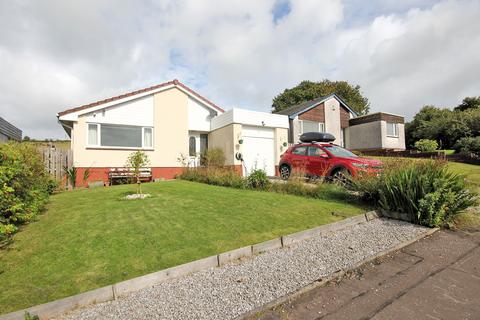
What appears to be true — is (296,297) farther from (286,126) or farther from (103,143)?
(286,126)

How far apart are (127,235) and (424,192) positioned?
6.46m

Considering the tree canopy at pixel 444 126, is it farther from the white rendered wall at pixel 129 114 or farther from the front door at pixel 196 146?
the white rendered wall at pixel 129 114

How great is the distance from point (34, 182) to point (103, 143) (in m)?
6.79

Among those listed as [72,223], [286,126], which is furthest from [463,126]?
[72,223]

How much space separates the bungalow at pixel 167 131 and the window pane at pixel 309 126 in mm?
4463

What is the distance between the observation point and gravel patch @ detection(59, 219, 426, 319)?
A: 8.47 feet

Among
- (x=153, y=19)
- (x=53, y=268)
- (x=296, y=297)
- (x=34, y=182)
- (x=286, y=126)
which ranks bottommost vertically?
(x=296, y=297)

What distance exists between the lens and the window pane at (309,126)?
1986cm

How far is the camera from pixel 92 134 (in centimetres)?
1247

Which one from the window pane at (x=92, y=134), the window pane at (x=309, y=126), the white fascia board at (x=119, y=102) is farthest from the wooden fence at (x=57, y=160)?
the window pane at (x=309, y=126)

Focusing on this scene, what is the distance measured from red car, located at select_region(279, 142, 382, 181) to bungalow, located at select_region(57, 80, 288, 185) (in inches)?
151

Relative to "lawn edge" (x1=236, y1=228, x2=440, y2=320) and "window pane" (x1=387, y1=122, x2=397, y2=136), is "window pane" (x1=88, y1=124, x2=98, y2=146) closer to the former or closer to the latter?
"lawn edge" (x1=236, y1=228, x2=440, y2=320)

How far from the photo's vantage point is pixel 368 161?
27.6 feet

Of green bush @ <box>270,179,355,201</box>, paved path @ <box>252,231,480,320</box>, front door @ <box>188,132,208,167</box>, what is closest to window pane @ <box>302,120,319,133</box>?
front door @ <box>188,132,208,167</box>
